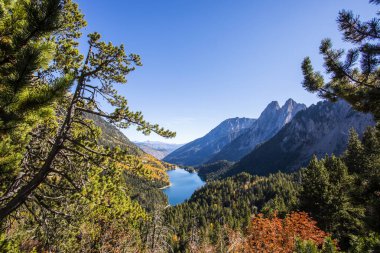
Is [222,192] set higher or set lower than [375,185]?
lower

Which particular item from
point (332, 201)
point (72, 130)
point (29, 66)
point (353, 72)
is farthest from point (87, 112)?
point (332, 201)

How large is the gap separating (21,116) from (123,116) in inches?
203

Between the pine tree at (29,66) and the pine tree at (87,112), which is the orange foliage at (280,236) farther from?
the pine tree at (29,66)

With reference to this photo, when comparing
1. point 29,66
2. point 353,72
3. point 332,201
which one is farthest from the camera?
point 332,201

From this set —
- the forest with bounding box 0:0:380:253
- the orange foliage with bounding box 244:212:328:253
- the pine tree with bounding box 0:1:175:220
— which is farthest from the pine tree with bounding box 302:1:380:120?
the orange foliage with bounding box 244:212:328:253

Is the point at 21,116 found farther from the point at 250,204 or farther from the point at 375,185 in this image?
the point at 250,204

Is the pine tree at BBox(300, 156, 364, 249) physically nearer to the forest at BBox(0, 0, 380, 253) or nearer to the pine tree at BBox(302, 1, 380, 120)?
the forest at BBox(0, 0, 380, 253)

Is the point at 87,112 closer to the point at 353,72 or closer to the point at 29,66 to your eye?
the point at 29,66

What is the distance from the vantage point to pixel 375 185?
15.1 metres

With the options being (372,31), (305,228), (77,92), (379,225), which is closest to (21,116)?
(77,92)

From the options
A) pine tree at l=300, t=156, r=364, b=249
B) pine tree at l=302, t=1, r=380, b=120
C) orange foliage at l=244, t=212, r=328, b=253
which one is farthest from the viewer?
pine tree at l=300, t=156, r=364, b=249

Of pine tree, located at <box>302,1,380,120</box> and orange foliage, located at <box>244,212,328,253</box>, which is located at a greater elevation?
pine tree, located at <box>302,1,380,120</box>

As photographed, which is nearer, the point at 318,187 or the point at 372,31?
the point at 372,31

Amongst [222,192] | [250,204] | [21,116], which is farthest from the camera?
[222,192]
